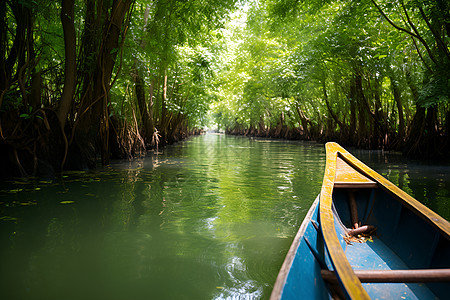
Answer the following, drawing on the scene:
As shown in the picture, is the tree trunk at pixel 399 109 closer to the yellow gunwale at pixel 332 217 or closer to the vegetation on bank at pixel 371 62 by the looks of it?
the vegetation on bank at pixel 371 62

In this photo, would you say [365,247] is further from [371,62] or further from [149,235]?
[371,62]

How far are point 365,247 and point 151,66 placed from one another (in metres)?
9.24

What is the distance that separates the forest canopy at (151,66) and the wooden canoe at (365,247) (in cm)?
518

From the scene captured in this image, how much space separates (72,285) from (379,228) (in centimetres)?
256

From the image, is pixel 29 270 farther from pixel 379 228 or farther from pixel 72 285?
pixel 379 228

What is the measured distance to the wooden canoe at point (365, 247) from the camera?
1533 mm

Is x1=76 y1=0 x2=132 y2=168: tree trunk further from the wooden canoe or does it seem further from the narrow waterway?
the wooden canoe

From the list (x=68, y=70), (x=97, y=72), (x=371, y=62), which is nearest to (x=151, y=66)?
(x=97, y=72)

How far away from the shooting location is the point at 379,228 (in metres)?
2.88

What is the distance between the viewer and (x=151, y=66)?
1034 centimetres

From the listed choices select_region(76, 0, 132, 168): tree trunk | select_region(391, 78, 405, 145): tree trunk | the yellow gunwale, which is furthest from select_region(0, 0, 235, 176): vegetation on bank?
select_region(391, 78, 405, 145): tree trunk

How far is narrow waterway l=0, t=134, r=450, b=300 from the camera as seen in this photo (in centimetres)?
207

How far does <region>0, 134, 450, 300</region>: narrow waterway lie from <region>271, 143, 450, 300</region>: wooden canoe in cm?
42

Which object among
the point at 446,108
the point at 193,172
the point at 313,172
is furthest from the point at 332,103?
the point at 193,172
